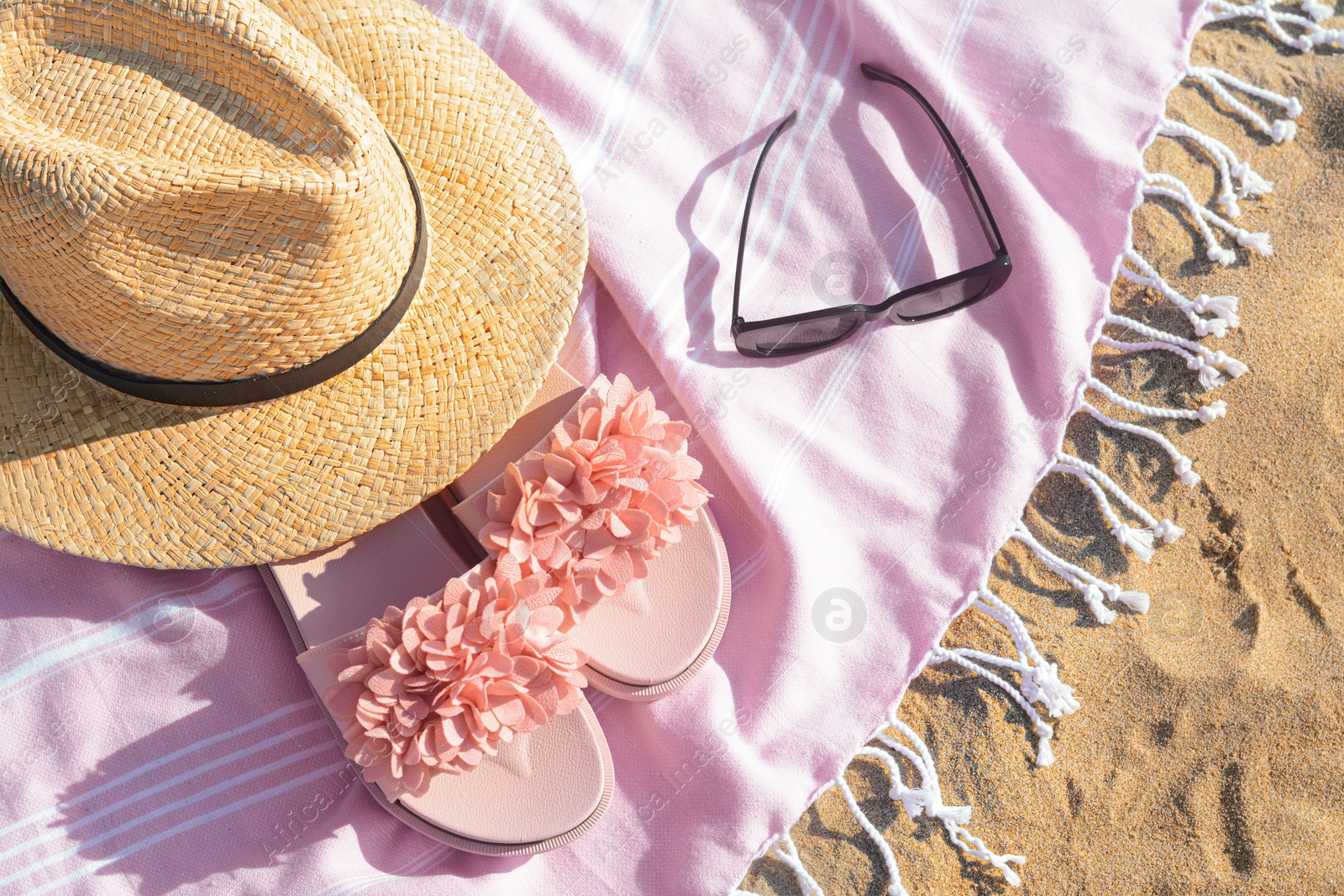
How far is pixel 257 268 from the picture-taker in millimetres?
1257

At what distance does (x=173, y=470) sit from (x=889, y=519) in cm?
129

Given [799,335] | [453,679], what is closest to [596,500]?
[453,679]

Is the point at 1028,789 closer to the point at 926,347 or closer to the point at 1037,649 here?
the point at 1037,649

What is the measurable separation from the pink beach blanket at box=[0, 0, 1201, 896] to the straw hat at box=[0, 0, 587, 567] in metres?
0.29

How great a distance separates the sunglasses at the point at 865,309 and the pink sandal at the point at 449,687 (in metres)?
0.66

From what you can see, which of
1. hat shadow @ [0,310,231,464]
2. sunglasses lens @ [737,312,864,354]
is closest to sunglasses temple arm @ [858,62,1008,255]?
sunglasses lens @ [737,312,864,354]

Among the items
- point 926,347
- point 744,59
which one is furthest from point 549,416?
point 744,59

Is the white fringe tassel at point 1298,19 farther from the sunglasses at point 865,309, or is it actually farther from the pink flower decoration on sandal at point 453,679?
the pink flower decoration on sandal at point 453,679

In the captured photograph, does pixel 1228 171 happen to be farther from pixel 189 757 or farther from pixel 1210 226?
pixel 189 757

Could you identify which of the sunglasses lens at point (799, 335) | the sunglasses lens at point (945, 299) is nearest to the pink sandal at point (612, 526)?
the sunglasses lens at point (799, 335)

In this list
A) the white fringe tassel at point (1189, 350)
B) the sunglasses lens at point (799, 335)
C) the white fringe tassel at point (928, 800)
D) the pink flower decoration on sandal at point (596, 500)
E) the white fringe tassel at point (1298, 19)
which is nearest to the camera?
the pink flower decoration on sandal at point (596, 500)

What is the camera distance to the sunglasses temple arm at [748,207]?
6.04 feet

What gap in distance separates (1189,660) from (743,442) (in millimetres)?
987

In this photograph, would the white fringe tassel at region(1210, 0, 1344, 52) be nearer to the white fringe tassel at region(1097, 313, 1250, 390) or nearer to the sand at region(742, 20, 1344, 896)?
the sand at region(742, 20, 1344, 896)
